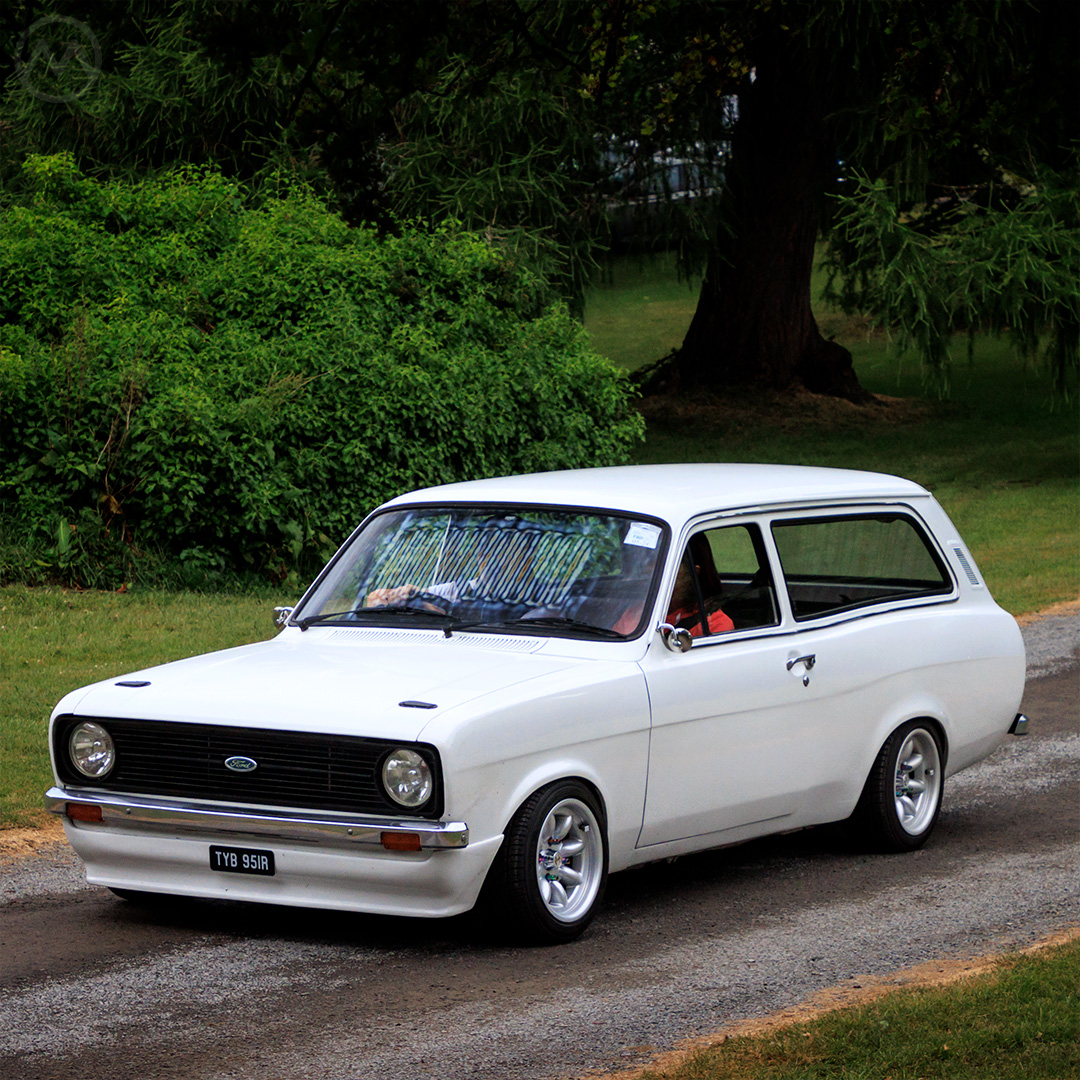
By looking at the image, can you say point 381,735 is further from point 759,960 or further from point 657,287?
point 657,287

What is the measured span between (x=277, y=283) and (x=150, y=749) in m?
11.6

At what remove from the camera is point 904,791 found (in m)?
8.03

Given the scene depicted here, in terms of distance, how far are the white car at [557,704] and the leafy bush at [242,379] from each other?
7.51m

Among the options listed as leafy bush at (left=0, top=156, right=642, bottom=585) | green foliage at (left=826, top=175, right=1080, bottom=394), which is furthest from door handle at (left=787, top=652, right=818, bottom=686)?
green foliage at (left=826, top=175, right=1080, bottom=394)

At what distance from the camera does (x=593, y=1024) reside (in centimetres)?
538

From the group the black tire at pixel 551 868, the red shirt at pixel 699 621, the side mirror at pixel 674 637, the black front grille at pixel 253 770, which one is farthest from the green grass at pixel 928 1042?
the red shirt at pixel 699 621

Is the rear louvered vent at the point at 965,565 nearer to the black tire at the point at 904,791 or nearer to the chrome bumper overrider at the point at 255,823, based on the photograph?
the black tire at the point at 904,791

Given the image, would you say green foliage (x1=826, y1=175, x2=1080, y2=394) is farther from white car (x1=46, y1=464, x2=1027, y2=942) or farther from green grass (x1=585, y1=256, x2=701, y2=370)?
white car (x1=46, y1=464, x2=1027, y2=942)

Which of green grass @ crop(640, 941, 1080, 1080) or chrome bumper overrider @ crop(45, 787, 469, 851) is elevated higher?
chrome bumper overrider @ crop(45, 787, 469, 851)

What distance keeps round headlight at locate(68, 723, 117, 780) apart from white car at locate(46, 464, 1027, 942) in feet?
0.03

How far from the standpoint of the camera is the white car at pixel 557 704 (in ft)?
19.8

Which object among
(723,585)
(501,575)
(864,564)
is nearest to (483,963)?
(501,575)

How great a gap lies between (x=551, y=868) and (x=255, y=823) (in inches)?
41.7

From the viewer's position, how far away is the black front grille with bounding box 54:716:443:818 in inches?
235
